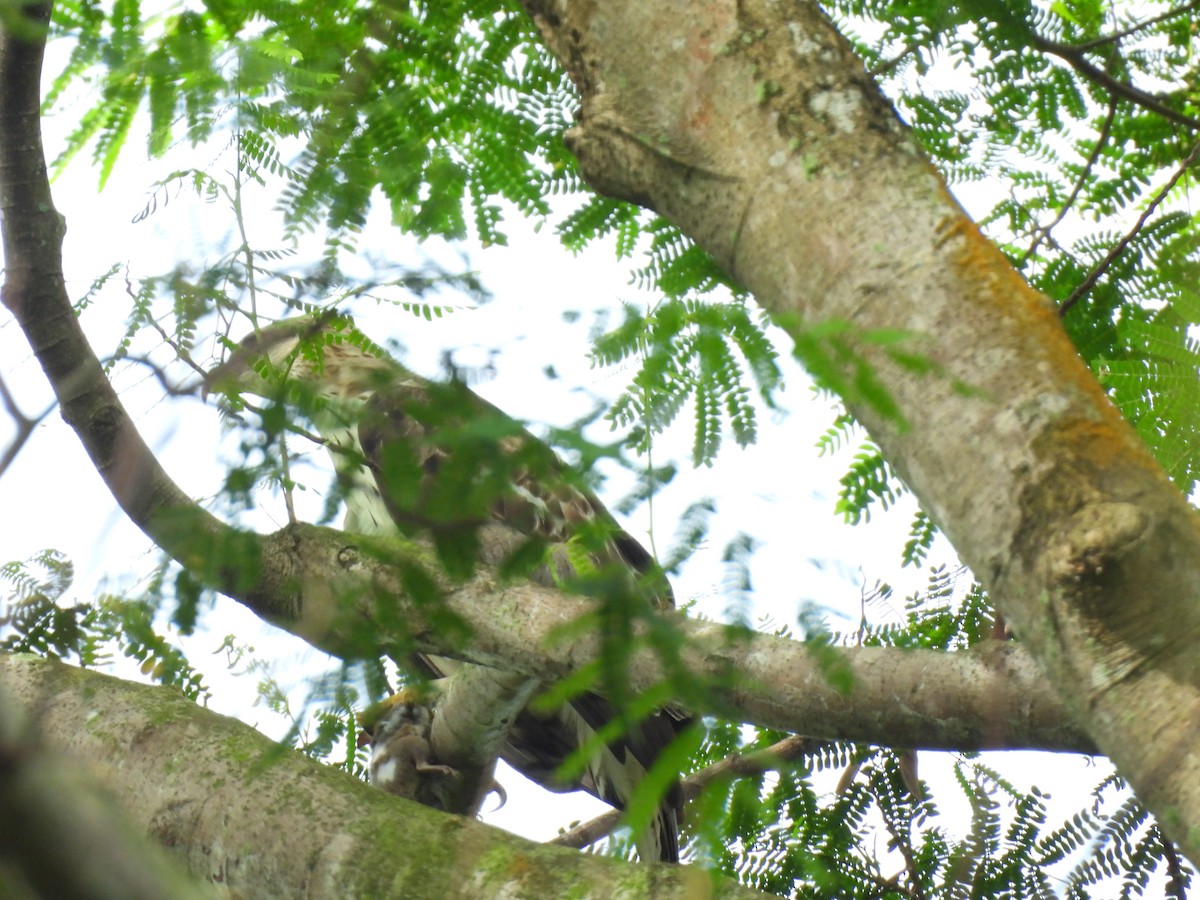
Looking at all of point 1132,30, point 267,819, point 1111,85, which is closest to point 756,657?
point 267,819

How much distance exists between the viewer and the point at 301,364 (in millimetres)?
2168

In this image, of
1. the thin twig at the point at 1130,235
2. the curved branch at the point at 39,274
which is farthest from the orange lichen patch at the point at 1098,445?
the curved branch at the point at 39,274

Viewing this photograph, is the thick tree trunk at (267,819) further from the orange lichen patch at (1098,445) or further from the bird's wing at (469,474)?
the orange lichen patch at (1098,445)

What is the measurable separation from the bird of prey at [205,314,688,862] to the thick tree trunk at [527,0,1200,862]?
15.1 inches

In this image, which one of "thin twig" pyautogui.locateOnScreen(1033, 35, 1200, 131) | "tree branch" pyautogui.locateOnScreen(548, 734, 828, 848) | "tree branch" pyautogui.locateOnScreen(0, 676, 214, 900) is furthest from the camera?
"thin twig" pyautogui.locateOnScreen(1033, 35, 1200, 131)

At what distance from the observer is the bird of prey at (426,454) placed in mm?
1419

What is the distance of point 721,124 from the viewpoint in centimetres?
185

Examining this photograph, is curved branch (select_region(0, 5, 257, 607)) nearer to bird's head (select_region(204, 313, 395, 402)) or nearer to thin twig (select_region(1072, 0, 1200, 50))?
bird's head (select_region(204, 313, 395, 402))

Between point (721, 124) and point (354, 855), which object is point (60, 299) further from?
point (721, 124)

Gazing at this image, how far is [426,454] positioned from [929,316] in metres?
0.70

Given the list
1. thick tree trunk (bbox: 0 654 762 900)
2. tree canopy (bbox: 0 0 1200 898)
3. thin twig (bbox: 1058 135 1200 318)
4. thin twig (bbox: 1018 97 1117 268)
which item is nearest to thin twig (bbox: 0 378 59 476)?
tree canopy (bbox: 0 0 1200 898)

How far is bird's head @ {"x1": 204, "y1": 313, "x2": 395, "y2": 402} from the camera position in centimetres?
174

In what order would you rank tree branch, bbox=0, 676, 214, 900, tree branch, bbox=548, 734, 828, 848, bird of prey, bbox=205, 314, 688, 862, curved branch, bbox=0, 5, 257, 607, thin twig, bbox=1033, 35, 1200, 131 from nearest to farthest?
tree branch, bbox=0, 676, 214, 900, bird of prey, bbox=205, 314, 688, 862, tree branch, bbox=548, 734, 828, 848, curved branch, bbox=0, 5, 257, 607, thin twig, bbox=1033, 35, 1200, 131

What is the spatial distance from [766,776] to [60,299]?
1.98 meters
